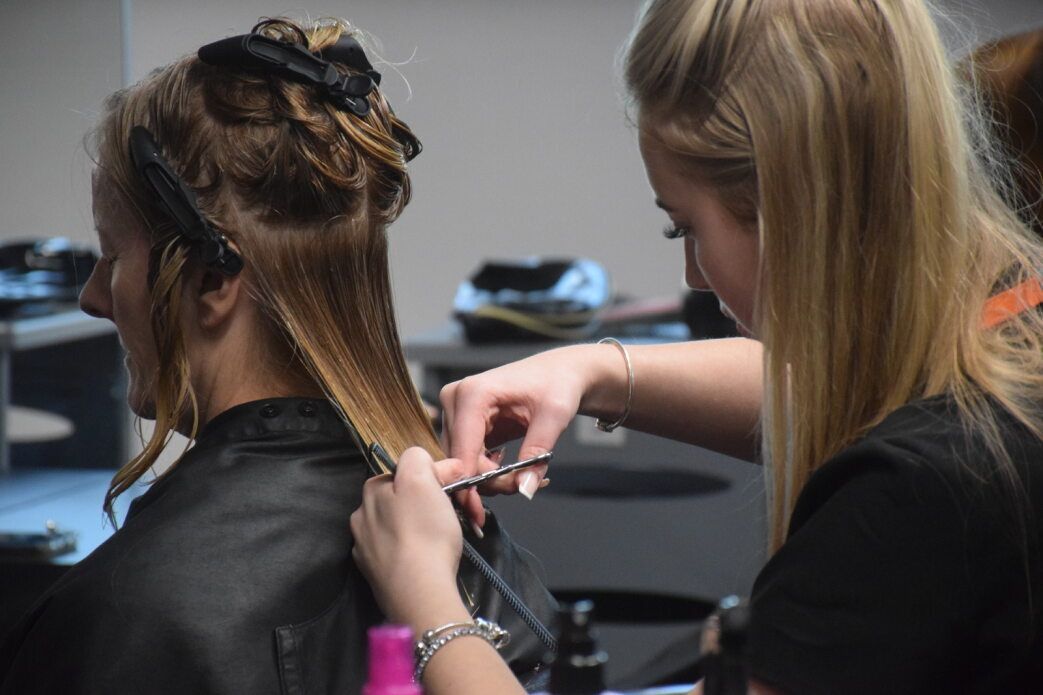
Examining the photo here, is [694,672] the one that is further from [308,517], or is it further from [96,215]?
[96,215]

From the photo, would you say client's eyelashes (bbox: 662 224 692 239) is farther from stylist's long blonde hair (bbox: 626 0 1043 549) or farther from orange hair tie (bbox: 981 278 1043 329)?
orange hair tie (bbox: 981 278 1043 329)

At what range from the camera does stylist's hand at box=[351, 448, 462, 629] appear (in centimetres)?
88

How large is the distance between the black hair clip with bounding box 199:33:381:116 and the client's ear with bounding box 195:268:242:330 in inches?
7.5

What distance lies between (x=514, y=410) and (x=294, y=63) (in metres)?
0.39

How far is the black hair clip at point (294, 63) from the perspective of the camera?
42.5 inches

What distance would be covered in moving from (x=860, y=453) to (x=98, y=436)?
173 cm

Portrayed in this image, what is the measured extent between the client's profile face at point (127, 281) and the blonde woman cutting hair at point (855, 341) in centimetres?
33

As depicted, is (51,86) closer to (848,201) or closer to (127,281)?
(127,281)

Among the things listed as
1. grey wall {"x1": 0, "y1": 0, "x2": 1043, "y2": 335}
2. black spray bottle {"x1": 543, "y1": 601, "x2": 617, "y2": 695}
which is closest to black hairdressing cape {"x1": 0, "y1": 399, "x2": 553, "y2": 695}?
black spray bottle {"x1": 543, "y1": 601, "x2": 617, "y2": 695}

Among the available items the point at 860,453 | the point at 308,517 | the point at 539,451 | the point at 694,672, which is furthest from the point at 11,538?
the point at 860,453

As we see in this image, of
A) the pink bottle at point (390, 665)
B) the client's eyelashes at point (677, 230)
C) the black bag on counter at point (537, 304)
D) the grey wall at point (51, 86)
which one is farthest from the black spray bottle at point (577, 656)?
the black bag on counter at point (537, 304)

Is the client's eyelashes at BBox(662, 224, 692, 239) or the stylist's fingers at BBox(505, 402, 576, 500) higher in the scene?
the client's eyelashes at BBox(662, 224, 692, 239)

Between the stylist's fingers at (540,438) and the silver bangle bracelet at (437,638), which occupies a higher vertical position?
the stylist's fingers at (540,438)

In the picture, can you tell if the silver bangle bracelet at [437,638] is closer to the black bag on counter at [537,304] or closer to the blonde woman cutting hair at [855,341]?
the blonde woman cutting hair at [855,341]
